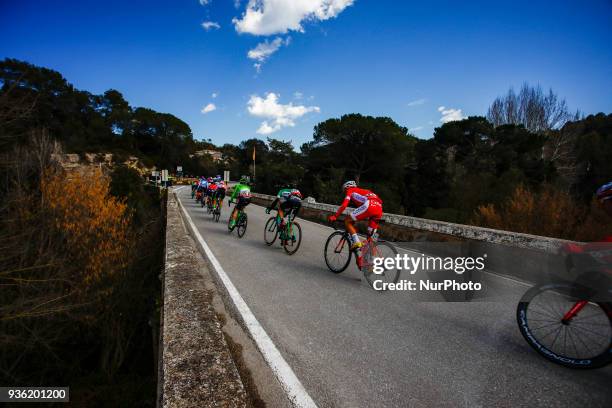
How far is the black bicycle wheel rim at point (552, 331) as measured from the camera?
2.41 metres

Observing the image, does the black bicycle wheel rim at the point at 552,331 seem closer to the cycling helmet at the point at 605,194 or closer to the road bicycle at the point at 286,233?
the cycling helmet at the point at 605,194

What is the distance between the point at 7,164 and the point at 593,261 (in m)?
11.6

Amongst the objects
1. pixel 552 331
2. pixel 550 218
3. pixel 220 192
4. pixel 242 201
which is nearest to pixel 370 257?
pixel 552 331

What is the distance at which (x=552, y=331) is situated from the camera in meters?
2.79

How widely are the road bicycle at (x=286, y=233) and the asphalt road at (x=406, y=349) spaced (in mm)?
1887

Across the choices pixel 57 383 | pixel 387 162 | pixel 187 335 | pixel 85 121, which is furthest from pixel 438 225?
pixel 85 121

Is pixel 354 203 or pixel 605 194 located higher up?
pixel 605 194

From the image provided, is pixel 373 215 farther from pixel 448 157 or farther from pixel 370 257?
pixel 448 157

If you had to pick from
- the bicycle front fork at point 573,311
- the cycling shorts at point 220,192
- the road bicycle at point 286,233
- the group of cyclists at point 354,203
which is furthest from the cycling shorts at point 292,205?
the cycling shorts at point 220,192

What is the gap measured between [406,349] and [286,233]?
172 inches

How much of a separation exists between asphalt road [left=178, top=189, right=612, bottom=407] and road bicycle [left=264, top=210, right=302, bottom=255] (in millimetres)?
1887

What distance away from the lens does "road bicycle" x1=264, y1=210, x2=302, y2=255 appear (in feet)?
22.2

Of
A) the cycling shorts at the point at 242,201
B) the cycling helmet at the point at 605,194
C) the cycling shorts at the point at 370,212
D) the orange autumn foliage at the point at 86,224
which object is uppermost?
the cycling helmet at the point at 605,194

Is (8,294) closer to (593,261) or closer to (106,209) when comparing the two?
(106,209)
